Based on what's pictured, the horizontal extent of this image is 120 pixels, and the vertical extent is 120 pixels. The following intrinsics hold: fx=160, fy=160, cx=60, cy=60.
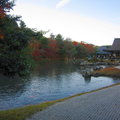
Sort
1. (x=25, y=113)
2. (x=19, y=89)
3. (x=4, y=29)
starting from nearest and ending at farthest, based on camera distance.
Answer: (x=4, y=29)
(x=25, y=113)
(x=19, y=89)

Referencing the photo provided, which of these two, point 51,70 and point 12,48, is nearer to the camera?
point 12,48

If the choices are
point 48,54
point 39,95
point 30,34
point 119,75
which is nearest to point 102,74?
point 119,75

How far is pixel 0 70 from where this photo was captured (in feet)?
14.7

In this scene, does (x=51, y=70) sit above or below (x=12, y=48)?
below

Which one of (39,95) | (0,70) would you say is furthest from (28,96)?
(0,70)

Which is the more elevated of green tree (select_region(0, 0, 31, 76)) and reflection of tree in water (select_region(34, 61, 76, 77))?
green tree (select_region(0, 0, 31, 76))

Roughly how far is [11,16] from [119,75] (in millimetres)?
21027

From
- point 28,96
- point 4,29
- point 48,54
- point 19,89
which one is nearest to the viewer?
point 4,29

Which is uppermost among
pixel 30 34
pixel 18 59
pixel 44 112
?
pixel 30 34

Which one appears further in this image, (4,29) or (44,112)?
(44,112)

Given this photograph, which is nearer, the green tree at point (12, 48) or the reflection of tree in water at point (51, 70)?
the green tree at point (12, 48)

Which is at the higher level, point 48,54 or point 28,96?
point 48,54

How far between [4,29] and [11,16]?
0.50 m

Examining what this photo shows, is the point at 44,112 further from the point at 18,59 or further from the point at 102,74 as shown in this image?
the point at 102,74
